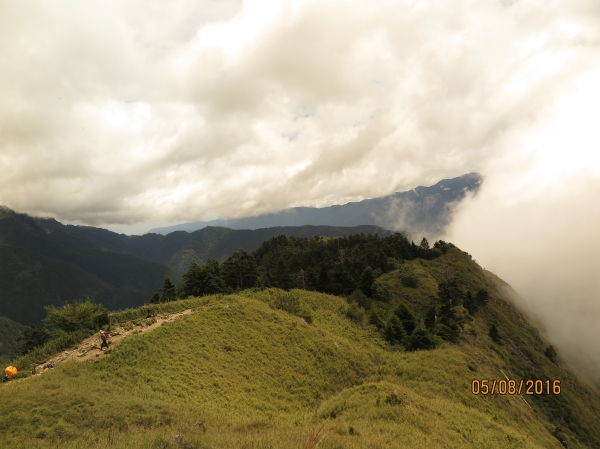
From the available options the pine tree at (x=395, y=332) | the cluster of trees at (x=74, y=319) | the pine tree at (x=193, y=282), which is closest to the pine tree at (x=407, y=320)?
the pine tree at (x=395, y=332)

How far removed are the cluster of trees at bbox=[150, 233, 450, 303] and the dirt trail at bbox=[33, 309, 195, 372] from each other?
19454 millimetres

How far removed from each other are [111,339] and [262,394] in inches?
601

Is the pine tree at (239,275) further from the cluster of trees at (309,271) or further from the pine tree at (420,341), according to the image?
the pine tree at (420,341)

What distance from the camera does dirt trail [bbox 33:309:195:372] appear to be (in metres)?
22.9

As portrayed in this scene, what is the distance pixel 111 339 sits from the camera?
2622cm

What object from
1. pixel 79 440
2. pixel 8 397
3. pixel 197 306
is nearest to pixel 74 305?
pixel 197 306

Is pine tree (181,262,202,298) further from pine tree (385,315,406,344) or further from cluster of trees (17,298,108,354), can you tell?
pine tree (385,315,406,344)

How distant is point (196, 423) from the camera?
14344 millimetres

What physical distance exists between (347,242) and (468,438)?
10127 cm

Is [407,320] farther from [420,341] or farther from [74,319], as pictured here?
[74,319]

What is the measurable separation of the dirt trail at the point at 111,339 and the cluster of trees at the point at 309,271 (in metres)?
19.5

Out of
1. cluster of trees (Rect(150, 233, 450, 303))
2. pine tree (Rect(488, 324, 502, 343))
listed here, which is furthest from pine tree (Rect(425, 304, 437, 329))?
pine tree (Rect(488, 324, 502, 343))

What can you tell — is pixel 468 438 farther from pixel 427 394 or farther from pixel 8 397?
pixel 8 397

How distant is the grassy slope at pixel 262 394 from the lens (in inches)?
527
